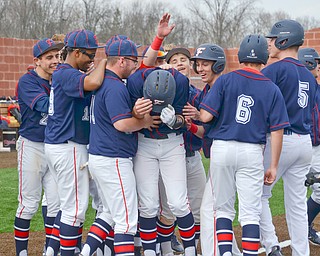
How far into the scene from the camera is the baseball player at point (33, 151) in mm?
5832

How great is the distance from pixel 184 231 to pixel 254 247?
70cm

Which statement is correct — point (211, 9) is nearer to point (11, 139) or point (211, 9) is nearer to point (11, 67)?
point (11, 67)

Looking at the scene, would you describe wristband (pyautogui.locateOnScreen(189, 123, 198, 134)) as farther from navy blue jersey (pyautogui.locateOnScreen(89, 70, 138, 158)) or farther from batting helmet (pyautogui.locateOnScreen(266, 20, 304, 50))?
batting helmet (pyautogui.locateOnScreen(266, 20, 304, 50))

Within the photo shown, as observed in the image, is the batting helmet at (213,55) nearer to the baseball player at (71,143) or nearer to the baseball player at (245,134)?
the baseball player at (245,134)

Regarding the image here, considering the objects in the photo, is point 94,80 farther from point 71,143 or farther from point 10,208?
point 10,208

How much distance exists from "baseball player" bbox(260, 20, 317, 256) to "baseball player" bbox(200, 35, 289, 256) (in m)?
0.39

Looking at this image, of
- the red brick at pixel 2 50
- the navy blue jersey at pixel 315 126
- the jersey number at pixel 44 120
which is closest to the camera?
the jersey number at pixel 44 120

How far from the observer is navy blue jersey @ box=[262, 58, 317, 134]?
5.42m

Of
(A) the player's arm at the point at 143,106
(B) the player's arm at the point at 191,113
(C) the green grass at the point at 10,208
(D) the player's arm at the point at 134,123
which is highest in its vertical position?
(A) the player's arm at the point at 143,106

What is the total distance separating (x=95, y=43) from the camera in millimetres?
5410

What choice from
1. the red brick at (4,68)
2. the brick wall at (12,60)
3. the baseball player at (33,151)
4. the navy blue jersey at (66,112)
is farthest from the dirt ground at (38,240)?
the red brick at (4,68)

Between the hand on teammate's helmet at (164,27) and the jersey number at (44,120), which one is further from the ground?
the hand on teammate's helmet at (164,27)

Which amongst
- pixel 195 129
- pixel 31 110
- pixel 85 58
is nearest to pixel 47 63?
pixel 31 110

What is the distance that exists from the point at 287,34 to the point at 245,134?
1154mm
